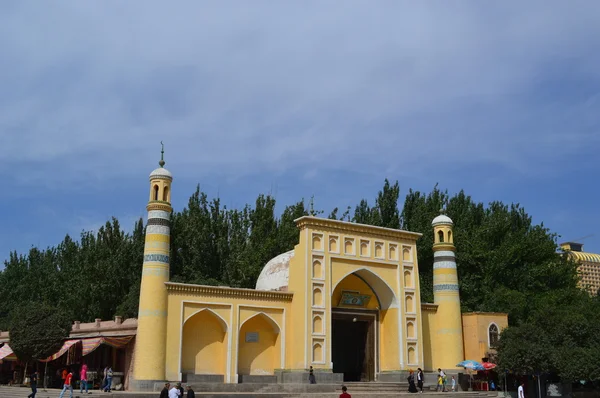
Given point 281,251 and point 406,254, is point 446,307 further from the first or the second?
point 281,251

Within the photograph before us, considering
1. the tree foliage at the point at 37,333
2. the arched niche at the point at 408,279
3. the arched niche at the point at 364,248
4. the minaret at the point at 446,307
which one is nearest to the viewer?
the tree foliage at the point at 37,333

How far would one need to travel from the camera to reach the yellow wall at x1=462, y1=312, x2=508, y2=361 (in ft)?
84.5

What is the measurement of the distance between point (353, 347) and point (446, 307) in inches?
168

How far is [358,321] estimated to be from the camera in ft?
82.1

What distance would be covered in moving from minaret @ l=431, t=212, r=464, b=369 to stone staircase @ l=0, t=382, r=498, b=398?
83.4 inches

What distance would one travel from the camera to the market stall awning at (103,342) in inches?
826

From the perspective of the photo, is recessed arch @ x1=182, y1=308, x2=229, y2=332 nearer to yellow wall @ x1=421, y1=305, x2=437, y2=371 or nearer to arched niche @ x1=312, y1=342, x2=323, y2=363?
arched niche @ x1=312, y1=342, x2=323, y2=363

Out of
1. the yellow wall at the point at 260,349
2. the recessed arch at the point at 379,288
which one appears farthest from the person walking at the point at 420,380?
the yellow wall at the point at 260,349

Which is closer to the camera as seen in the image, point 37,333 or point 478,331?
point 37,333

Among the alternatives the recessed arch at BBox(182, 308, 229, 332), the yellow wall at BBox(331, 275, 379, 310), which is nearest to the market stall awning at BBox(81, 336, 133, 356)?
the recessed arch at BBox(182, 308, 229, 332)

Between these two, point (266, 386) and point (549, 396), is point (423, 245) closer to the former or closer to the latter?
point (549, 396)

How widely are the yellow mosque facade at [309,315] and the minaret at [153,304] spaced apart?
0.11ft

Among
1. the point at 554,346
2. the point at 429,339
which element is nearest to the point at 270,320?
the point at 429,339

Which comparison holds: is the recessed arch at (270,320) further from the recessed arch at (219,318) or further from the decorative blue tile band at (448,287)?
the decorative blue tile band at (448,287)
